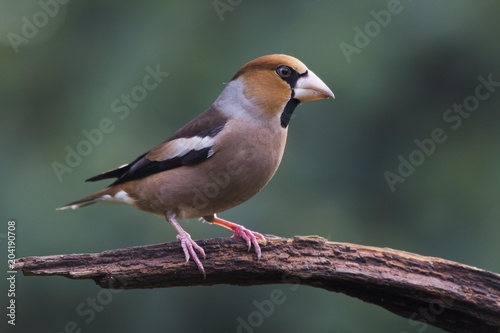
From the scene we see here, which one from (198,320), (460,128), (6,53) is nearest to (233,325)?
(198,320)

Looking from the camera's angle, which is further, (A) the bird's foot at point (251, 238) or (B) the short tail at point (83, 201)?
(B) the short tail at point (83, 201)

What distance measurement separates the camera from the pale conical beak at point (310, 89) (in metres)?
5.93

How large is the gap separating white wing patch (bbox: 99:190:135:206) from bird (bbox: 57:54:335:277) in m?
0.06

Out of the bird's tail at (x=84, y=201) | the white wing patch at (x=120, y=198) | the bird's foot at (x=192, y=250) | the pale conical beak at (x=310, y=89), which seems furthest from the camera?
the bird's tail at (x=84, y=201)

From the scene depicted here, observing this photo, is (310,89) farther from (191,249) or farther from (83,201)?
(83,201)

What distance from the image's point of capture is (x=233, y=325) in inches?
292

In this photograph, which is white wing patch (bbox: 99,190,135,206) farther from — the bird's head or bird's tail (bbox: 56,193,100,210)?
the bird's head

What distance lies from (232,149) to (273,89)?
549 millimetres

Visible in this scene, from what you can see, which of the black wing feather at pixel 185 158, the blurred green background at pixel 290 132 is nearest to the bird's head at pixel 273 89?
the black wing feather at pixel 185 158

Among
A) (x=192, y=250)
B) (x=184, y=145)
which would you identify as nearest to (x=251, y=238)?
(x=192, y=250)

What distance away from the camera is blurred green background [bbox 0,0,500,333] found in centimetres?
740

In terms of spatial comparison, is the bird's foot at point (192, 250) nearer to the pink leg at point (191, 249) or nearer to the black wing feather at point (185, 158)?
the pink leg at point (191, 249)

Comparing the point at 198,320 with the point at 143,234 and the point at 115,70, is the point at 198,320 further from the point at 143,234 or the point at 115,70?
the point at 115,70

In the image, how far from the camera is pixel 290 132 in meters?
8.16
